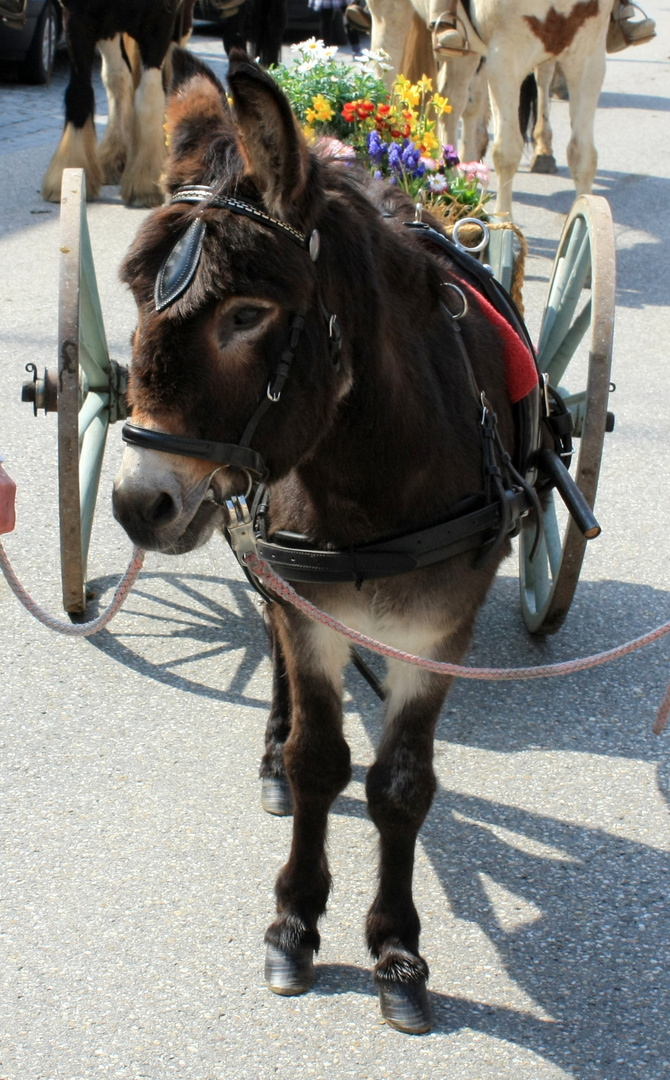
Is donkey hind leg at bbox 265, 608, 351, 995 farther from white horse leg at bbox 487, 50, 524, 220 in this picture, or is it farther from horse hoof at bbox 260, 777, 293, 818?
white horse leg at bbox 487, 50, 524, 220

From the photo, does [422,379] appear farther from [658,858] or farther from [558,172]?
[558,172]

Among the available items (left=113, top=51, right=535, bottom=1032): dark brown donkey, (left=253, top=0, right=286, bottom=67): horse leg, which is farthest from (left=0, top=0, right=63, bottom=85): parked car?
(left=113, top=51, right=535, bottom=1032): dark brown donkey

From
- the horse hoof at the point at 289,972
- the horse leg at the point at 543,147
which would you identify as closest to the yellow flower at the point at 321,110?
the horse hoof at the point at 289,972

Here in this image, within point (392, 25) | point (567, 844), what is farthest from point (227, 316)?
point (392, 25)

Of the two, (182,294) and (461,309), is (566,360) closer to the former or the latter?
(461,309)

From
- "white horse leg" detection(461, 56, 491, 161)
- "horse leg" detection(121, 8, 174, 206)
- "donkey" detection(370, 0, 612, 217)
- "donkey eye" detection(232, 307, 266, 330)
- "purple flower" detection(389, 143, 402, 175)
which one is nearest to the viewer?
"donkey eye" detection(232, 307, 266, 330)

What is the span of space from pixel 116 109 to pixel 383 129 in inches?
196

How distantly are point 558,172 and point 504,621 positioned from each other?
7693 millimetres

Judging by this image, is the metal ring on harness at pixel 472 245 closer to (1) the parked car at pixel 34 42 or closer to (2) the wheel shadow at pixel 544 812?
(2) the wheel shadow at pixel 544 812

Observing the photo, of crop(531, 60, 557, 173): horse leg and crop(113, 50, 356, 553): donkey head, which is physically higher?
crop(113, 50, 356, 553): donkey head

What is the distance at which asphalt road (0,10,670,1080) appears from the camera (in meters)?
2.24

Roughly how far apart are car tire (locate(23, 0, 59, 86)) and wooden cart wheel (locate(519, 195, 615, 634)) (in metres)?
9.47

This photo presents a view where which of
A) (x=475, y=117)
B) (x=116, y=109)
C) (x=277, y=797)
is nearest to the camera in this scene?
(x=277, y=797)

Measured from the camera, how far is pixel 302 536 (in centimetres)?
217
